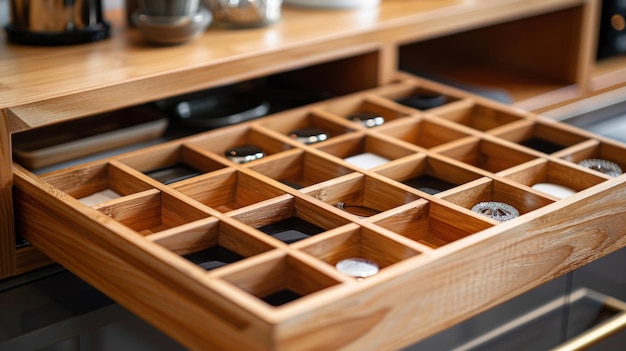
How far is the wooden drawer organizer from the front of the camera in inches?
31.6

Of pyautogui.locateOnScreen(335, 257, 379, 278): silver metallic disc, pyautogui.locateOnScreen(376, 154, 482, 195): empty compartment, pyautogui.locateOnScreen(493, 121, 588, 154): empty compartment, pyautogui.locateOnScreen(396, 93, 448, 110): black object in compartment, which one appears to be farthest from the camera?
pyautogui.locateOnScreen(396, 93, 448, 110): black object in compartment

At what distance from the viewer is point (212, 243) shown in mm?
955

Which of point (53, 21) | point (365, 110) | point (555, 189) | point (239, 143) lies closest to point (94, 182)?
point (239, 143)

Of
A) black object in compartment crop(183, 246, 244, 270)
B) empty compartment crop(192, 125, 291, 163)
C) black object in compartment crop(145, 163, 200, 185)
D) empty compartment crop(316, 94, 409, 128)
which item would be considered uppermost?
empty compartment crop(316, 94, 409, 128)

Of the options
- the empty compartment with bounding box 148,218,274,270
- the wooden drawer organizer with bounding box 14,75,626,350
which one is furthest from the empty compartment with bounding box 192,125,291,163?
the empty compartment with bounding box 148,218,274,270

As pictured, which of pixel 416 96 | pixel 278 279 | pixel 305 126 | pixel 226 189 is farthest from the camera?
pixel 416 96

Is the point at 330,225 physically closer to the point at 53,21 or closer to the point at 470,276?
the point at 470,276

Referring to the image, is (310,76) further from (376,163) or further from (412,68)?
(376,163)

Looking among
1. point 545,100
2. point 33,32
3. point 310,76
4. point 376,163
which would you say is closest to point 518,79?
point 545,100

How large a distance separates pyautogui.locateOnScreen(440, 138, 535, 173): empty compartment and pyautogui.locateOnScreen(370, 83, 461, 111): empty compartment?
182mm

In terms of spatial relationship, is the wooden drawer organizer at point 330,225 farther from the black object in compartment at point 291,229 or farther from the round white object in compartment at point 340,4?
the round white object in compartment at point 340,4

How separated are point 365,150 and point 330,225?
290 millimetres

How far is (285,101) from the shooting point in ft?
5.06

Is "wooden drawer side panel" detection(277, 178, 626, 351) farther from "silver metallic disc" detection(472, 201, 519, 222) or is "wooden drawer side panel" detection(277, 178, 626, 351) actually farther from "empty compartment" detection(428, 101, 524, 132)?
"empty compartment" detection(428, 101, 524, 132)
